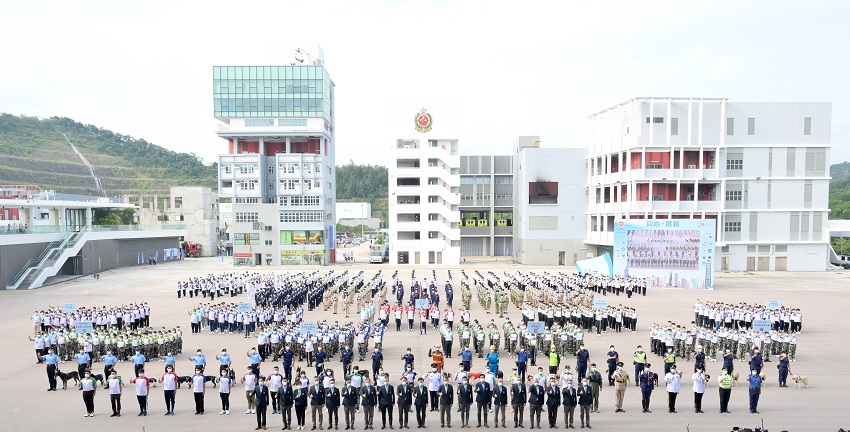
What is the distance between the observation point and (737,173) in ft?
164

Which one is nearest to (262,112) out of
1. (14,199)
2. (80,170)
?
(14,199)

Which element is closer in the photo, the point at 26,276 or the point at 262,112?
the point at 26,276

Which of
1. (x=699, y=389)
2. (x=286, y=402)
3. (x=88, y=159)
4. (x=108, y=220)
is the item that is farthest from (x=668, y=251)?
(x=88, y=159)

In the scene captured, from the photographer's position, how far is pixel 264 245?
56844mm

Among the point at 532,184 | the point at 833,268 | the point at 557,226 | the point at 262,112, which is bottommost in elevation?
the point at 833,268

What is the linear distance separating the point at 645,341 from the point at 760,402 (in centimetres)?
694

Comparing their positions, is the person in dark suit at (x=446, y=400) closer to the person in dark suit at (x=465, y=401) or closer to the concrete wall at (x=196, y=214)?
the person in dark suit at (x=465, y=401)

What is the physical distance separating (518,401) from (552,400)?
78 cm

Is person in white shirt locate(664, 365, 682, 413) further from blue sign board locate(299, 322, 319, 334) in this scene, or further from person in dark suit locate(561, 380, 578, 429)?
blue sign board locate(299, 322, 319, 334)

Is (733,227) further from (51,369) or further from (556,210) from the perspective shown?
(51,369)

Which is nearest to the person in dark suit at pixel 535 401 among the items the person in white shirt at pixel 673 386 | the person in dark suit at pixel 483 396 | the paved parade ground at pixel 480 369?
the paved parade ground at pixel 480 369

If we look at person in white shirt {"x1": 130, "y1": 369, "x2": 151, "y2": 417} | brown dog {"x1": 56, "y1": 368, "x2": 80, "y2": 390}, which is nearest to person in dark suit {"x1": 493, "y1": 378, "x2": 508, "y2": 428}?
person in white shirt {"x1": 130, "y1": 369, "x2": 151, "y2": 417}

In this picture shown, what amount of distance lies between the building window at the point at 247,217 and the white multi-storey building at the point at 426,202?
14.9m

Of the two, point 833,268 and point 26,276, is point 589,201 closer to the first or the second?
point 833,268
